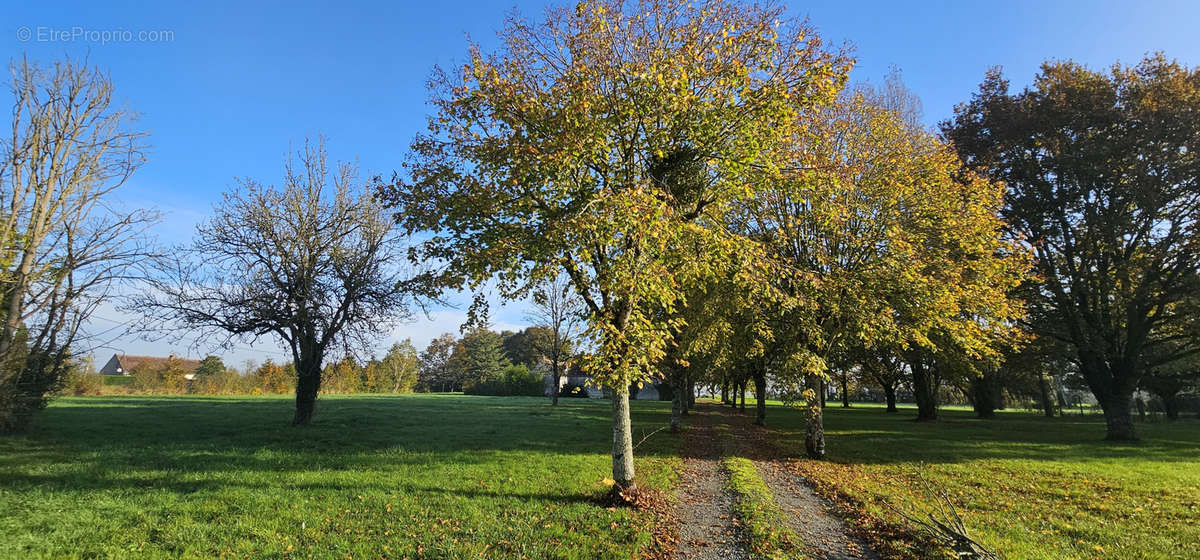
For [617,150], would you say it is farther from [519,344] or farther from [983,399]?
[519,344]

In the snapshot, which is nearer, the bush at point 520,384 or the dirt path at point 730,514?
the dirt path at point 730,514

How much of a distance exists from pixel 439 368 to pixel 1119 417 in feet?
302

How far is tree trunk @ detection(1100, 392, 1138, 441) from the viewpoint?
20250mm

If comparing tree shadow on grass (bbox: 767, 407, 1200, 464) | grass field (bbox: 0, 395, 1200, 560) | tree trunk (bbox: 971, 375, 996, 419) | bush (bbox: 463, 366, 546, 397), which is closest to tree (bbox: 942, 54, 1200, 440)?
tree shadow on grass (bbox: 767, 407, 1200, 464)

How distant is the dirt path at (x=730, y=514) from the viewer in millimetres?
7031

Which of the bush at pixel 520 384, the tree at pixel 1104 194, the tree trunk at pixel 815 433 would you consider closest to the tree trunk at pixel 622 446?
the tree trunk at pixel 815 433

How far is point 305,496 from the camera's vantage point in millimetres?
9125

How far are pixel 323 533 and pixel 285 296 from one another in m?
14.3

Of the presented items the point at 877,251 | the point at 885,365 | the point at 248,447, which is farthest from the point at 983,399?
the point at 248,447

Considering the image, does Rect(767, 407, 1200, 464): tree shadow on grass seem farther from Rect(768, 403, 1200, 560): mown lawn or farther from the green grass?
the green grass

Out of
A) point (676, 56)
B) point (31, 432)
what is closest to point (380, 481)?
point (676, 56)

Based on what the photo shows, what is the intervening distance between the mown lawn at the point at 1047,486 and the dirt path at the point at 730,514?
986 mm

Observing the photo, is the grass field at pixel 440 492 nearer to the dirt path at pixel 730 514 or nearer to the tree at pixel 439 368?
the dirt path at pixel 730 514

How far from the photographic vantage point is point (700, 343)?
1694 centimetres
